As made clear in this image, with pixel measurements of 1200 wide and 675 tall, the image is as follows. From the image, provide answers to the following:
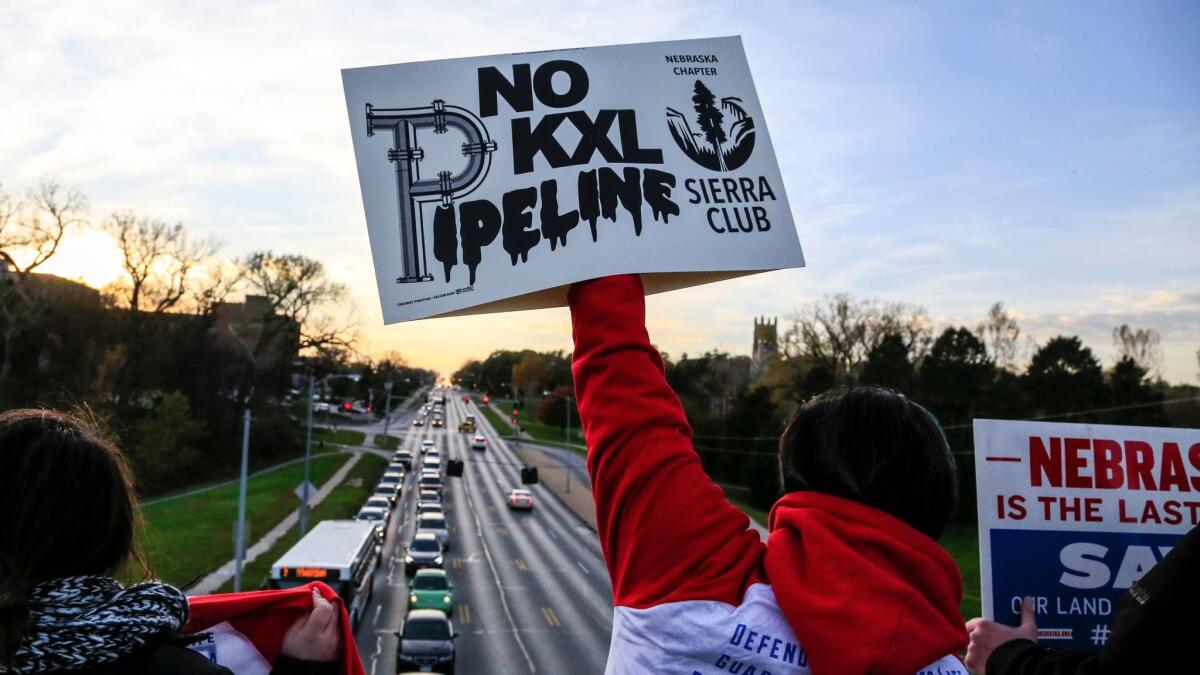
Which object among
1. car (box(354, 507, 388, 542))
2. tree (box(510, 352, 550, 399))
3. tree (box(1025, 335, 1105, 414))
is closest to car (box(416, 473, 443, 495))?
car (box(354, 507, 388, 542))

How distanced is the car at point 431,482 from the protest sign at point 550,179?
172 feet

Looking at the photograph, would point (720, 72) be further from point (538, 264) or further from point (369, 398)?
point (369, 398)

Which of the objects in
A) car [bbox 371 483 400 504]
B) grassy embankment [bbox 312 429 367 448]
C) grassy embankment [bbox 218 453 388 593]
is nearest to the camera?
grassy embankment [bbox 218 453 388 593]

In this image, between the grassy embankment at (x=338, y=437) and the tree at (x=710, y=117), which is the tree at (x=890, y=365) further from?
the tree at (x=710, y=117)

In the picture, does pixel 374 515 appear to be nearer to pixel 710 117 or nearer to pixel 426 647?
pixel 426 647

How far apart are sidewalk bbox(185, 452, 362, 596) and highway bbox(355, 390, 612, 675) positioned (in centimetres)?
416

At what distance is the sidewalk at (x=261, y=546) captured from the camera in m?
25.7

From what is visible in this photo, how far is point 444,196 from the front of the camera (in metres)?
2.17

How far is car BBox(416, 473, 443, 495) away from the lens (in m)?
53.8

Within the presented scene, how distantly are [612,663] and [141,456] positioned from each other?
1743 inches

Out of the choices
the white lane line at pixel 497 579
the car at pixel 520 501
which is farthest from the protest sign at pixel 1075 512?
the car at pixel 520 501

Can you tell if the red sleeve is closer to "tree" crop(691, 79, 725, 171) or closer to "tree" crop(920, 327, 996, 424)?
"tree" crop(691, 79, 725, 171)

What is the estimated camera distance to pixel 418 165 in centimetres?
216

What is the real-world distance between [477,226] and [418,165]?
20cm
